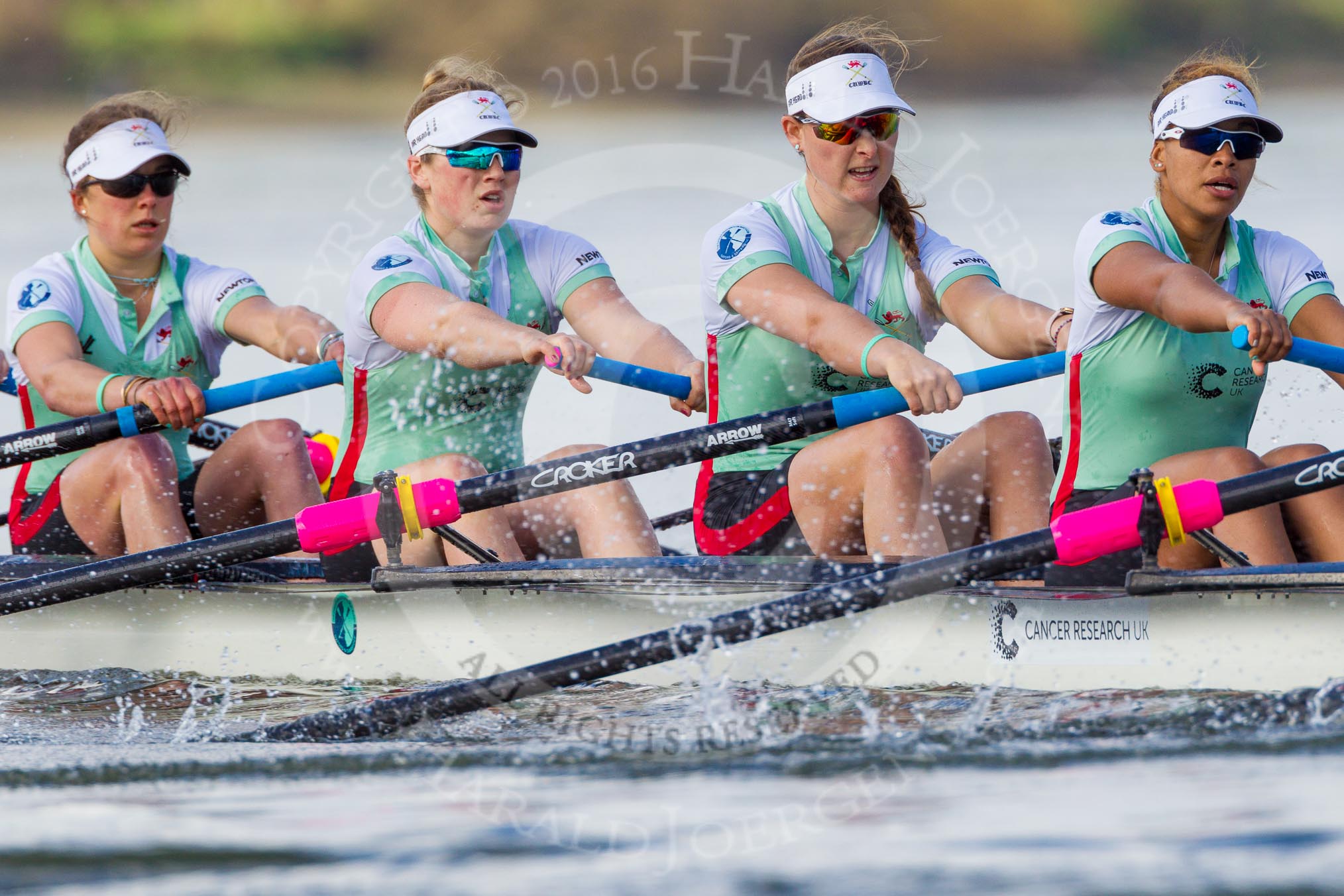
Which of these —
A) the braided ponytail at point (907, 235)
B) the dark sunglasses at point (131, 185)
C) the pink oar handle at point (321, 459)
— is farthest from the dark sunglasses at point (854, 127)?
the pink oar handle at point (321, 459)

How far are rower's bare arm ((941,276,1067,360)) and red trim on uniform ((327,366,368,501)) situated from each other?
1.22m

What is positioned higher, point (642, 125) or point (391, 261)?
point (642, 125)

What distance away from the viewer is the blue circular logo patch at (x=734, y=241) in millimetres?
3078

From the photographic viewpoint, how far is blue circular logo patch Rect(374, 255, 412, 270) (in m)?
3.29

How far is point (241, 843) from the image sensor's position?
2012 mm

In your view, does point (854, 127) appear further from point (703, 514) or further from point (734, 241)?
point (703, 514)

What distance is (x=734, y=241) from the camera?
3.09 m

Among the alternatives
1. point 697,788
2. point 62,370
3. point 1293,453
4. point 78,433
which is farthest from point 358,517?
point 1293,453

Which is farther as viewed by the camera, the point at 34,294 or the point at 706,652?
the point at 34,294

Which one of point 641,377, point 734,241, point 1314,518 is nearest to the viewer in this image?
point 1314,518

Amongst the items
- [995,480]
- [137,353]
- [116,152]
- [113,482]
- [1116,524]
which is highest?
[116,152]

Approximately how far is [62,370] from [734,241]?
5.50 ft

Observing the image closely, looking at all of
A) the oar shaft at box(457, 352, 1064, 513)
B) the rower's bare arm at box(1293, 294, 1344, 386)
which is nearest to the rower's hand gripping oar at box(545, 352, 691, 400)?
the oar shaft at box(457, 352, 1064, 513)

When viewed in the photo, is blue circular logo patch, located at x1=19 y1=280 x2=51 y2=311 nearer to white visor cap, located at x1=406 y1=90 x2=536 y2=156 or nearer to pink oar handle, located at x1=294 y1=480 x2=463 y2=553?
white visor cap, located at x1=406 y1=90 x2=536 y2=156
